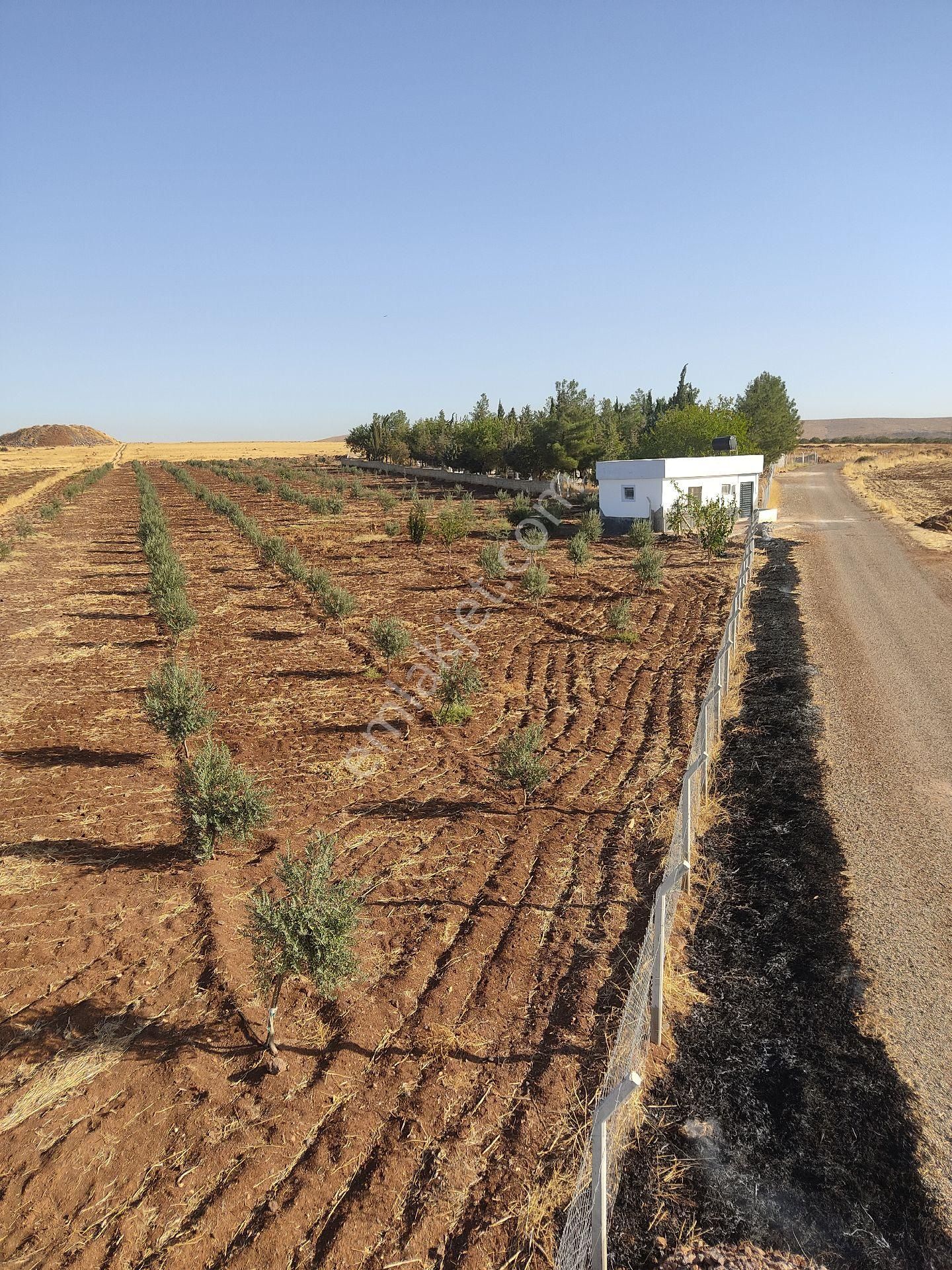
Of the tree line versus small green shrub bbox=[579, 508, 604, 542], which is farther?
the tree line

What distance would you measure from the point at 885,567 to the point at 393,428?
6946cm

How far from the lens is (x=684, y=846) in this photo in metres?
7.44

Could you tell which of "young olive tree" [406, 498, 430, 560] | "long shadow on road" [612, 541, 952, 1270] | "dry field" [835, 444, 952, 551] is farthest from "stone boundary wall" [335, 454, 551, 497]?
"long shadow on road" [612, 541, 952, 1270]

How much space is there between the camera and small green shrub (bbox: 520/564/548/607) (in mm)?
20183

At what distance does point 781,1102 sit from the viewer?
205 inches

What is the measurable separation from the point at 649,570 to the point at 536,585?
4026mm

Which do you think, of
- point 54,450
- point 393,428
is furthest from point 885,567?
point 54,450

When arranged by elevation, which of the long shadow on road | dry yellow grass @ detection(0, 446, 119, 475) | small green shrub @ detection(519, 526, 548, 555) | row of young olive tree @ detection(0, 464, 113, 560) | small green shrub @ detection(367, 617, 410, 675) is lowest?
the long shadow on road

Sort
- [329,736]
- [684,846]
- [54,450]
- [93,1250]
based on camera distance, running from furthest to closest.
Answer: [54,450] → [329,736] → [684,846] → [93,1250]

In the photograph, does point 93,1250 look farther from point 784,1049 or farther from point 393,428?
point 393,428

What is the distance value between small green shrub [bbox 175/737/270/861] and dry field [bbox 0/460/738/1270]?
0.35 metres

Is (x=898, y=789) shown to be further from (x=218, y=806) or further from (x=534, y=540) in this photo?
(x=534, y=540)

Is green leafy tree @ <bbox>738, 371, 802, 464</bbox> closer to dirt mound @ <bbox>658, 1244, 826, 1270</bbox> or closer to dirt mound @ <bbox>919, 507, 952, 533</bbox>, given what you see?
dirt mound @ <bbox>919, 507, 952, 533</bbox>

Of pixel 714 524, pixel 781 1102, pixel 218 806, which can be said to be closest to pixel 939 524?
pixel 714 524
